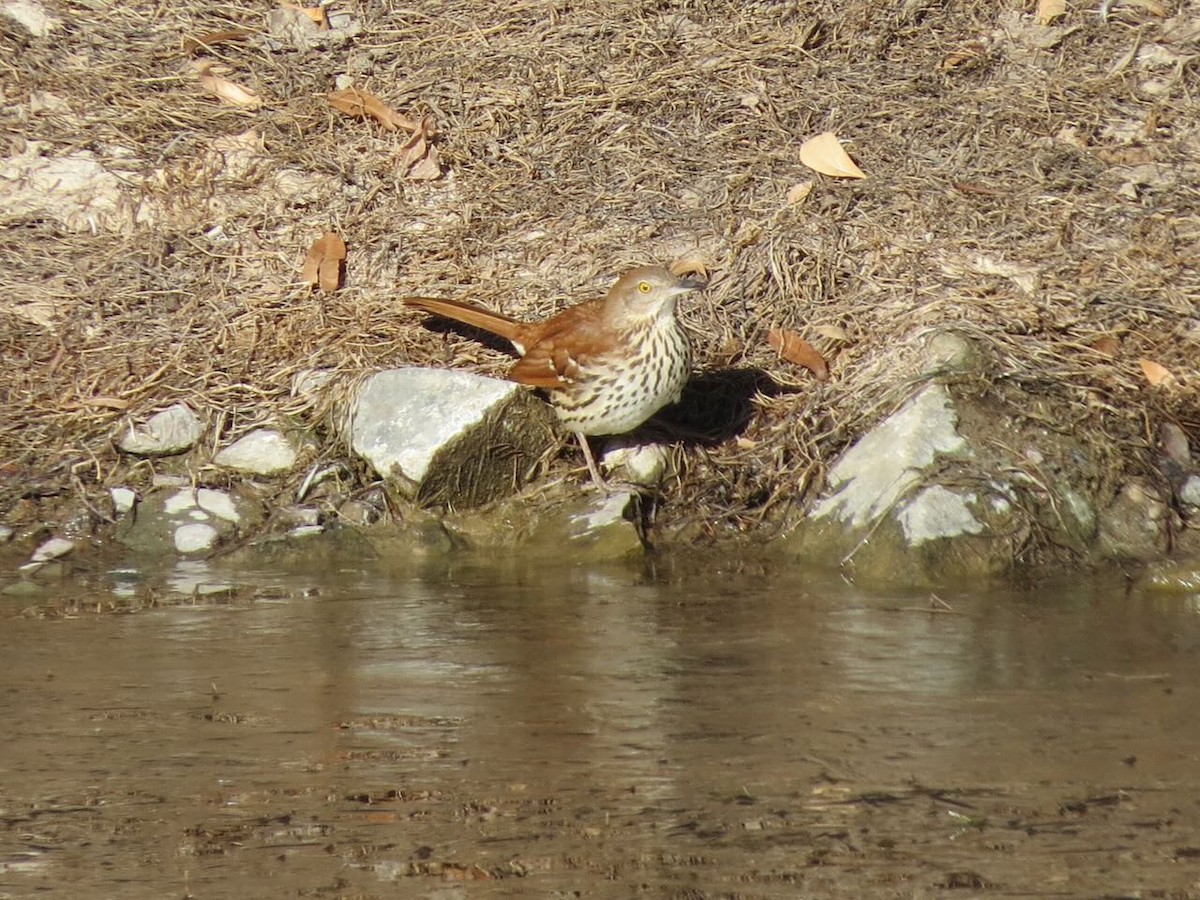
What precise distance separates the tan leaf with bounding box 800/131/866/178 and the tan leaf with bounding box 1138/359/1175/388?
1.64m

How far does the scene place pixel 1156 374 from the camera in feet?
21.6

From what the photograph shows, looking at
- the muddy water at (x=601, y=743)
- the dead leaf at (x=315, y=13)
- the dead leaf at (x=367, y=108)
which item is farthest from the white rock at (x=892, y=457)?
the dead leaf at (x=315, y=13)

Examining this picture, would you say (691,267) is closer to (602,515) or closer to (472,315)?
(472,315)

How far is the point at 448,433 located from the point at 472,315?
0.66 metres

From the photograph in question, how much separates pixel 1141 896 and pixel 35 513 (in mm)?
4436

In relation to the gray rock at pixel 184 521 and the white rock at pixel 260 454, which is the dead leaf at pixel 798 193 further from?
the gray rock at pixel 184 521

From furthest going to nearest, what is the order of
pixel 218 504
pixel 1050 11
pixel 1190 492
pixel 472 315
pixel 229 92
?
pixel 1050 11 < pixel 229 92 < pixel 472 315 < pixel 218 504 < pixel 1190 492

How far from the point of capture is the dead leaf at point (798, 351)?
6.80 m

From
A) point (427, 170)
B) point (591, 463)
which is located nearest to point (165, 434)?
point (591, 463)

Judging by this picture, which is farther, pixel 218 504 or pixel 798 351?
pixel 798 351

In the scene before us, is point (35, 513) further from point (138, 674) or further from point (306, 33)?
point (306, 33)

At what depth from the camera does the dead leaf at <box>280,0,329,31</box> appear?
8.70 m

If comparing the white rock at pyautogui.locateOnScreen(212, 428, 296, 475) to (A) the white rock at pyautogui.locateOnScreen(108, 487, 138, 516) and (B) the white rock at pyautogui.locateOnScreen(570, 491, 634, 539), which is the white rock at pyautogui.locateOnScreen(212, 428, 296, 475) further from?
(B) the white rock at pyautogui.locateOnScreen(570, 491, 634, 539)

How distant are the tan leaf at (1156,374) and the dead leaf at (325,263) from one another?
326cm
